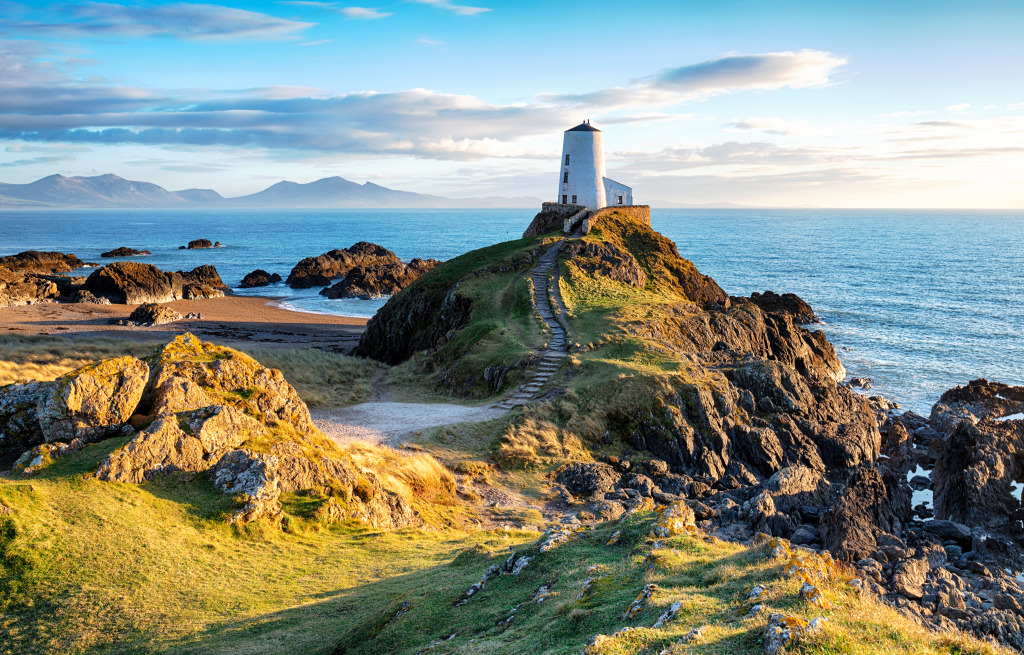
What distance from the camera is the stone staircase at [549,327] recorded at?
1337 inches

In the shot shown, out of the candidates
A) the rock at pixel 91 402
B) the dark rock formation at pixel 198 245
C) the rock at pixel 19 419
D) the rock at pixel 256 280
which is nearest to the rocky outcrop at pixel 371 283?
the rock at pixel 256 280

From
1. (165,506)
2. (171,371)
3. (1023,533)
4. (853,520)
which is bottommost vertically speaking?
(1023,533)

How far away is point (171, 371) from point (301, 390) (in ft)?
50.3

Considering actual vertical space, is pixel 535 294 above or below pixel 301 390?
above

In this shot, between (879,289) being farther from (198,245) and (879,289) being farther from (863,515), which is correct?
(198,245)

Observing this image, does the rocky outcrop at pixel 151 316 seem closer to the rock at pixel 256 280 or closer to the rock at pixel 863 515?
the rock at pixel 256 280

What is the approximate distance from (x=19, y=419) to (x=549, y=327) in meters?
28.8

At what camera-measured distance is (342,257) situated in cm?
12019

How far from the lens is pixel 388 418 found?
3209 centimetres

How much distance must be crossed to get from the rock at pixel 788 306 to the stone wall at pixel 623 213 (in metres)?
18.3

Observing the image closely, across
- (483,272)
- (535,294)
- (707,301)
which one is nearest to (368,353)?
(483,272)

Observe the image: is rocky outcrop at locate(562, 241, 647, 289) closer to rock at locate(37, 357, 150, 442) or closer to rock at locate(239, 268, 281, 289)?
rock at locate(37, 357, 150, 442)

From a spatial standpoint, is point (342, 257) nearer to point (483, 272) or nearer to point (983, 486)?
point (483, 272)

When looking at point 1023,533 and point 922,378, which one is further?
point 922,378
